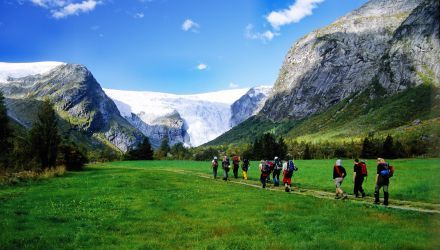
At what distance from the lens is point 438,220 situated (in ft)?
12.8

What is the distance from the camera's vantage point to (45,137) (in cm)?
6525

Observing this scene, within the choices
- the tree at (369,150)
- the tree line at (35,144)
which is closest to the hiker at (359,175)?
the tree line at (35,144)

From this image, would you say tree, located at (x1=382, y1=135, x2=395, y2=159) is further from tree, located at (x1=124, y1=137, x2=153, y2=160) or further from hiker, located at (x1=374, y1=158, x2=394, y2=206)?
hiker, located at (x1=374, y1=158, x2=394, y2=206)

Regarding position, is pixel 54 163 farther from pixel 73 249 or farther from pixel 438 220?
pixel 438 220

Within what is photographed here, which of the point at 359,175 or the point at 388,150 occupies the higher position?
the point at 388,150

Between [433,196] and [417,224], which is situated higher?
[433,196]

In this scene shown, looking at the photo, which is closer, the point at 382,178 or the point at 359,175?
the point at 382,178

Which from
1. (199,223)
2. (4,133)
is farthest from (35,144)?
(199,223)

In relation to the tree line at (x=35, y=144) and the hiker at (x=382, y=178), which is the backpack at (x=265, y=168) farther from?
the tree line at (x=35, y=144)

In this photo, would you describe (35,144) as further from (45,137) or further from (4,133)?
(4,133)

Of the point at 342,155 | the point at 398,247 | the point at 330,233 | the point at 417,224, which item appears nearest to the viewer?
the point at 398,247

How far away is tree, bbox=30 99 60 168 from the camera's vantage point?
64625mm

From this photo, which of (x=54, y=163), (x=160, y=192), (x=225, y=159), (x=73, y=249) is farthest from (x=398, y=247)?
(x=54, y=163)

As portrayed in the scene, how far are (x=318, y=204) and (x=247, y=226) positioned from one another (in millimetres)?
9434
